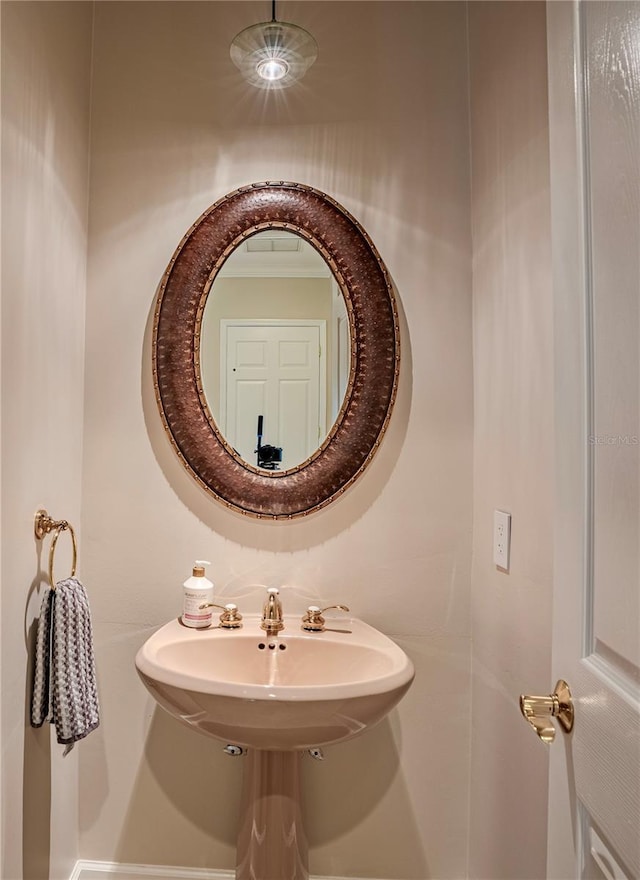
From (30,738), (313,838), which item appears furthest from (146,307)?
(313,838)

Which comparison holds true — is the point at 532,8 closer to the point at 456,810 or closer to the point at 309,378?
the point at 309,378

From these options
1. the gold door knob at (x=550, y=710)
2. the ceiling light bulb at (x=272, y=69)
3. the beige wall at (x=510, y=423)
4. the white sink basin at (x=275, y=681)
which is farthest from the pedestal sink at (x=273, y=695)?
the ceiling light bulb at (x=272, y=69)

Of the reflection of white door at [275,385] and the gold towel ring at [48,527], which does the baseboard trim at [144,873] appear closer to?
the gold towel ring at [48,527]

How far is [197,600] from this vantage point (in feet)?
5.03

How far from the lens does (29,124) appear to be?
A: 1.31 metres

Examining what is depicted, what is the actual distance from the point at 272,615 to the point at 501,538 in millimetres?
588

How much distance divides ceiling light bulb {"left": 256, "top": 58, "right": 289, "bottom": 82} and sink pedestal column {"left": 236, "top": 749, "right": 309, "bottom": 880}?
5.42 ft

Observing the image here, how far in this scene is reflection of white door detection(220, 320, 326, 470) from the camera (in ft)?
5.42

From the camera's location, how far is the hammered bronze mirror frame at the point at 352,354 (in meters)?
1.63

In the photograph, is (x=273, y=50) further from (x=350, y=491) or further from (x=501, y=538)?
(x=501, y=538)

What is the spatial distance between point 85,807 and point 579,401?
1.68 meters

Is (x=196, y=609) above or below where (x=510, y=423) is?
below

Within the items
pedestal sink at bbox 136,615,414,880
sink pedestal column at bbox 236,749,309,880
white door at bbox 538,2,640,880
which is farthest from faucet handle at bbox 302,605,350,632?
white door at bbox 538,2,640,880

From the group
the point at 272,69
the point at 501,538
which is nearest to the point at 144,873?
the point at 501,538
